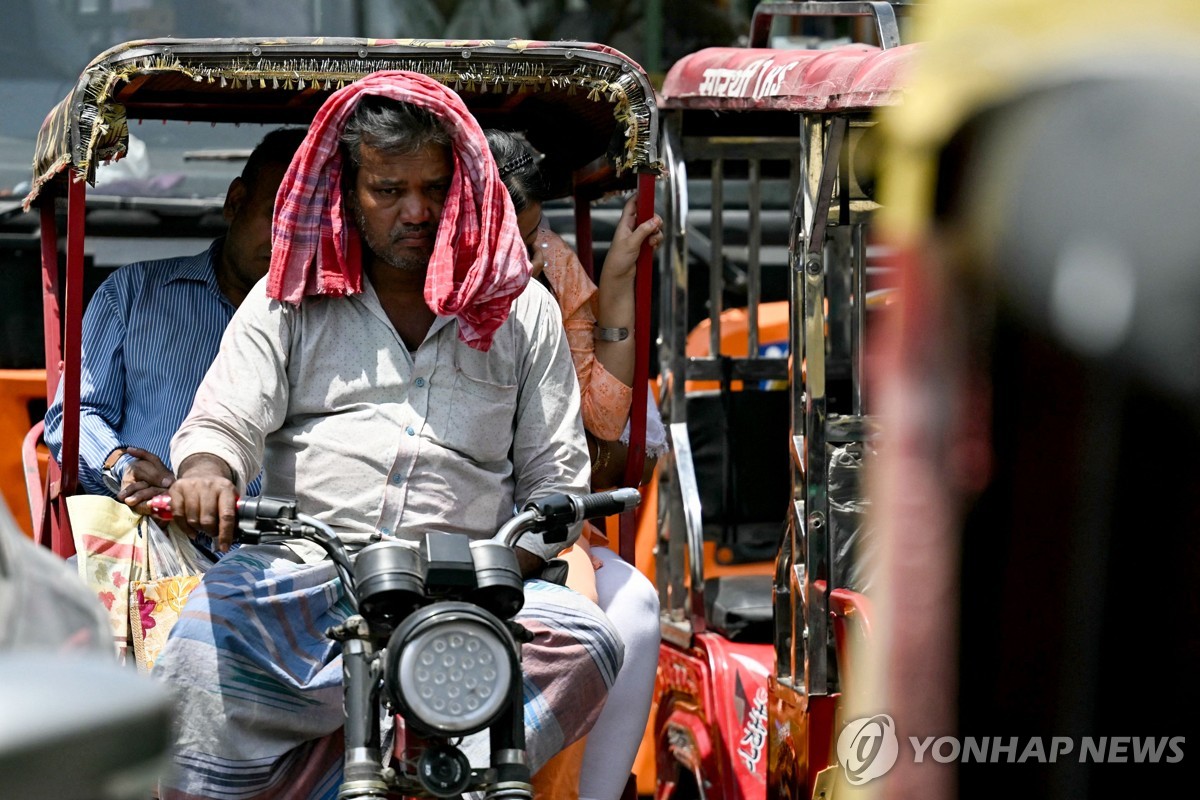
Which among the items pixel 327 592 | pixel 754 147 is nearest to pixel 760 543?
pixel 754 147

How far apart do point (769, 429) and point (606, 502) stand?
2.19 metres

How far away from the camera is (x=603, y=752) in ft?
11.3

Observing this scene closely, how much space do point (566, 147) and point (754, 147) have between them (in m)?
0.79

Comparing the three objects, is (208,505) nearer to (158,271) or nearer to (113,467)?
(113,467)

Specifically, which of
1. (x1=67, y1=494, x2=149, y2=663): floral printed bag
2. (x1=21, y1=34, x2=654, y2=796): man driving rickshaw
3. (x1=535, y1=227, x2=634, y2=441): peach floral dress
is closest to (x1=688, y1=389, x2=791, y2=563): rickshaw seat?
(x1=535, y1=227, x2=634, y2=441): peach floral dress

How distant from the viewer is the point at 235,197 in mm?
4074

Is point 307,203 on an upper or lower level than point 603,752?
upper

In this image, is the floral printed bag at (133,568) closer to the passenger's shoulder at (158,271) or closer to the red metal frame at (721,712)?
the passenger's shoulder at (158,271)

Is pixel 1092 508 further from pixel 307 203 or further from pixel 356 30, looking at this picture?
pixel 356 30

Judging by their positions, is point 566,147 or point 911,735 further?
point 566,147

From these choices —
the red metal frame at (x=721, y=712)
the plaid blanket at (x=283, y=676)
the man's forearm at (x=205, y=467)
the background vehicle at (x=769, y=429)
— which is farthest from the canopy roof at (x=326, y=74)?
the red metal frame at (x=721, y=712)

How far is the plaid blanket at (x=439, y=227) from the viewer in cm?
317

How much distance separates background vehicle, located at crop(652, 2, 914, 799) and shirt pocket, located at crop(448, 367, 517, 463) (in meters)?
0.77

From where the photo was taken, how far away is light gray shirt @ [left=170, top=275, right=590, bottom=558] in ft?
10.5
